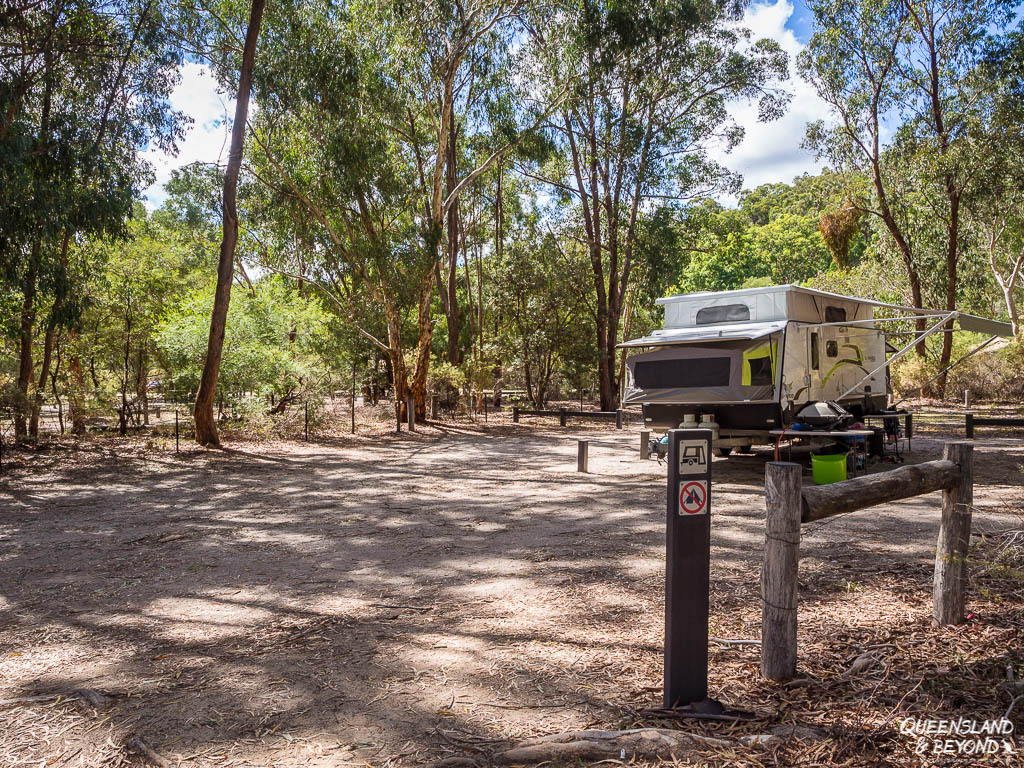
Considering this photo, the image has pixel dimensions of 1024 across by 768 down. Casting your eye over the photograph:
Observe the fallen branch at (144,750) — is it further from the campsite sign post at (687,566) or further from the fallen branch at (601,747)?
the campsite sign post at (687,566)

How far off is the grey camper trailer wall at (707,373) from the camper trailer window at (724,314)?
1.05 meters

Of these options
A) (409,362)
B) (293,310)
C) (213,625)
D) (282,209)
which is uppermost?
(282,209)

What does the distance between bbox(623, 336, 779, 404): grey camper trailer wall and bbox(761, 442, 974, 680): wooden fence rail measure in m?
5.98

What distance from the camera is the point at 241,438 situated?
16672 millimetres

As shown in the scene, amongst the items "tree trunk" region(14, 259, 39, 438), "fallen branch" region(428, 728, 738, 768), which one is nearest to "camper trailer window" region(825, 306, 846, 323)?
"fallen branch" region(428, 728, 738, 768)

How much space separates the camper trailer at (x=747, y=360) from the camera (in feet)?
33.0

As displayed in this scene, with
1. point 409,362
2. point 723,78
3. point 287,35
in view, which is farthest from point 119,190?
point 723,78

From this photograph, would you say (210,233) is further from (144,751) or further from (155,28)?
(144,751)

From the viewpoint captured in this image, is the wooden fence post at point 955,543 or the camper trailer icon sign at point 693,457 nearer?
the camper trailer icon sign at point 693,457

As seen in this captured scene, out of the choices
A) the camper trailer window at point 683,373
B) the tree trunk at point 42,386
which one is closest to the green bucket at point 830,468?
the camper trailer window at point 683,373

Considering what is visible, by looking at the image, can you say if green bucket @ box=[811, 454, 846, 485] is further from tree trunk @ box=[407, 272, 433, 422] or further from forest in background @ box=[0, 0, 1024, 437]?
tree trunk @ box=[407, 272, 433, 422]

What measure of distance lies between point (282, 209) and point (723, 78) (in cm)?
1560

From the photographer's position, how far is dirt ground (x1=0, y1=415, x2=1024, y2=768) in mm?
2971

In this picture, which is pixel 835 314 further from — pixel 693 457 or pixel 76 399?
pixel 76 399
